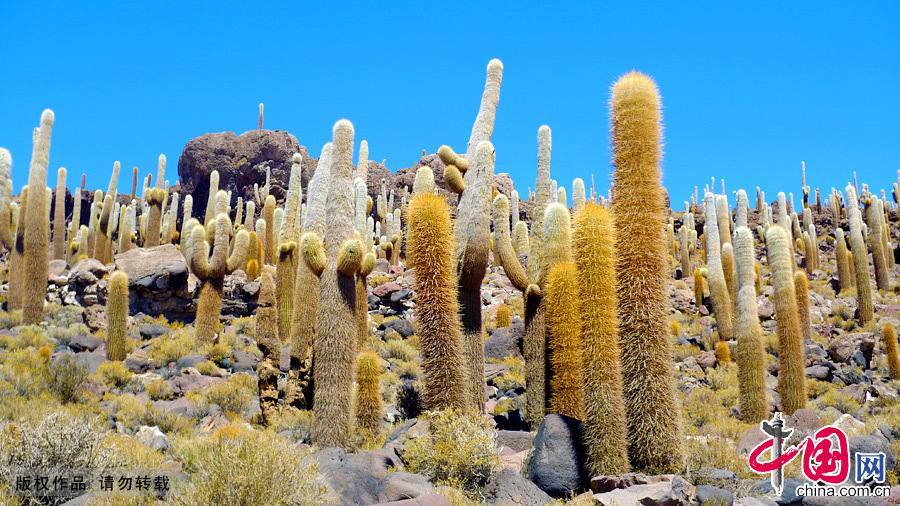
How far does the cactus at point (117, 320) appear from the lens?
47.2 feet

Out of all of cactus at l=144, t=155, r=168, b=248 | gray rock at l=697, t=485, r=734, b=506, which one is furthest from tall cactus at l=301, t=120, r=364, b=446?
cactus at l=144, t=155, r=168, b=248

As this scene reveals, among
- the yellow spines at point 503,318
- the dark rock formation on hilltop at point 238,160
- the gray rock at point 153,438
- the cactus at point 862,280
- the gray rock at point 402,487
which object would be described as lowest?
the gray rock at point 402,487

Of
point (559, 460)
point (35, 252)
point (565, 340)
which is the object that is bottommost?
point (559, 460)

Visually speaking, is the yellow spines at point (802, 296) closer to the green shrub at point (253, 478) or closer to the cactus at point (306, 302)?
the cactus at point (306, 302)

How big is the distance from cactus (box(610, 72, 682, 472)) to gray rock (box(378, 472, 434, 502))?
213cm

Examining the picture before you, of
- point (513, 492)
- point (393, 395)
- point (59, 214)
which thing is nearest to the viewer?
point (513, 492)

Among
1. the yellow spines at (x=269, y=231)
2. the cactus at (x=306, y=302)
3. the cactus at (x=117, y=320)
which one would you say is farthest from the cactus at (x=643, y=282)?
the yellow spines at (x=269, y=231)

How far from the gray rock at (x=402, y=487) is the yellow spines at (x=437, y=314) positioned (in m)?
1.53

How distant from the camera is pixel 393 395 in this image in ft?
41.0

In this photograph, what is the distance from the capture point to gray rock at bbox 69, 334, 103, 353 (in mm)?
15281

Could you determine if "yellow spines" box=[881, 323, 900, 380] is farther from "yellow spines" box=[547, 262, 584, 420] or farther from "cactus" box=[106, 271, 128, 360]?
"cactus" box=[106, 271, 128, 360]

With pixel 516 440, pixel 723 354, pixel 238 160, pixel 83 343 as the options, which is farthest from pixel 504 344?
pixel 238 160

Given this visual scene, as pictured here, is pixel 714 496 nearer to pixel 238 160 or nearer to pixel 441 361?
pixel 441 361

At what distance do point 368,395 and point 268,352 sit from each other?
3.20 m
